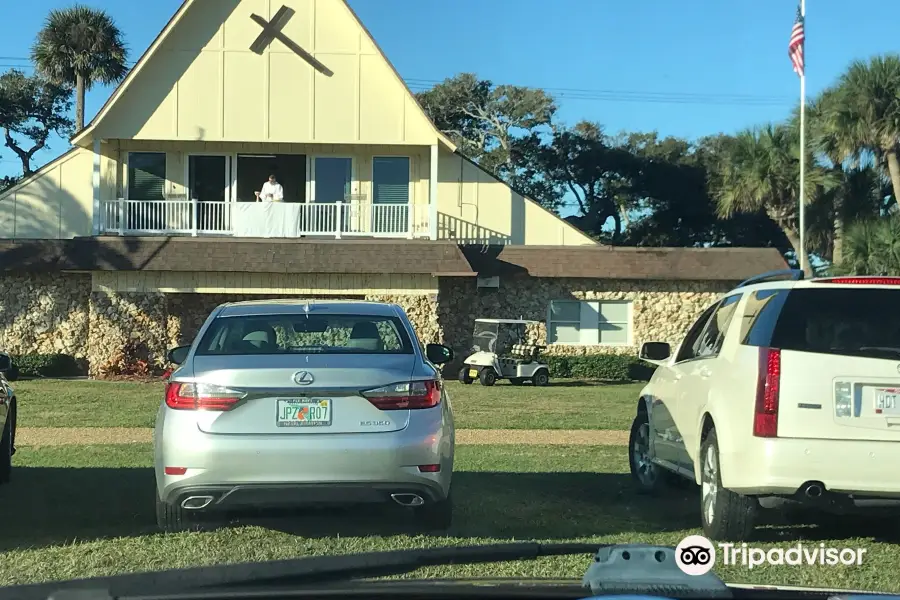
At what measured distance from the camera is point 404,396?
6.46 meters

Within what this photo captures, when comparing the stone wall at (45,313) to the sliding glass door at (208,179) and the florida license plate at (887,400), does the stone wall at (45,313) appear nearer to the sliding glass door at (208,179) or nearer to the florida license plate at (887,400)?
the sliding glass door at (208,179)

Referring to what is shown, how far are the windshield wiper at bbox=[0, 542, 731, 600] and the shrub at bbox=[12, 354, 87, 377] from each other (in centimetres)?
2331

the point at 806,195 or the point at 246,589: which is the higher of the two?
the point at 806,195

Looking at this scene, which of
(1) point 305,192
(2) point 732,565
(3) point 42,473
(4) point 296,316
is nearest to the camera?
(2) point 732,565

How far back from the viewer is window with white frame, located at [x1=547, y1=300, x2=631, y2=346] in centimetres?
2639

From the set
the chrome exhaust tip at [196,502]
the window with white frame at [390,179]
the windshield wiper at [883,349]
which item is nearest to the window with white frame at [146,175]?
the window with white frame at [390,179]

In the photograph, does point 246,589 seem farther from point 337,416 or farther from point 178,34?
point 178,34

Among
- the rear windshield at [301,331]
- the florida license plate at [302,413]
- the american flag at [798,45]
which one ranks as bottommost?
the florida license plate at [302,413]

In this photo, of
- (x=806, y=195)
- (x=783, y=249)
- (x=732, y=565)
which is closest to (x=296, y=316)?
(x=732, y=565)

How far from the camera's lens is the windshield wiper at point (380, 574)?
8.54ft

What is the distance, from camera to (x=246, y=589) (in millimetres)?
2949

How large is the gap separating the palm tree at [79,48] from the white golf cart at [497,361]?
770 inches

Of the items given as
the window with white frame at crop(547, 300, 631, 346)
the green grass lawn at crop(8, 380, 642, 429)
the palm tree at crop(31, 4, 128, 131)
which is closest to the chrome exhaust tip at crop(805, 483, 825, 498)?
the green grass lawn at crop(8, 380, 642, 429)

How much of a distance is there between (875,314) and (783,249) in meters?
40.0
